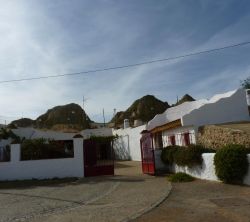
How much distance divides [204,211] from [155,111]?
2012 inches

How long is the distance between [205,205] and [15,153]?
1287 cm

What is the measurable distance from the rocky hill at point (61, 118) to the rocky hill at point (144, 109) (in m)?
11.4

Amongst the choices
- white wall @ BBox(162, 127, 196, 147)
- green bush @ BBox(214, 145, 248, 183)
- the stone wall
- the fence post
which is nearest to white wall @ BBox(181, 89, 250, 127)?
white wall @ BBox(162, 127, 196, 147)

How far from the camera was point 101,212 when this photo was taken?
10484 mm

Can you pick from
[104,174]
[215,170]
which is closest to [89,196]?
[215,170]

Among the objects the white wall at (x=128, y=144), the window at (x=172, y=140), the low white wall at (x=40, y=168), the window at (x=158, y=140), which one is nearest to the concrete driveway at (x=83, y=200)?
the low white wall at (x=40, y=168)

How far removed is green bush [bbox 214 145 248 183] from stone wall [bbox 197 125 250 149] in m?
3.16

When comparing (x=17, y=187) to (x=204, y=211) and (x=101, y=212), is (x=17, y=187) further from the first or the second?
(x=204, y=211)

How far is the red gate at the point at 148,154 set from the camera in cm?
2017

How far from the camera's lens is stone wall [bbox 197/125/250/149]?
58.8 ft

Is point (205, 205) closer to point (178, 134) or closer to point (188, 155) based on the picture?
point (188, 155)

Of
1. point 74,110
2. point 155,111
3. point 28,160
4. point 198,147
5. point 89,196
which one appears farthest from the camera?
point 74,110

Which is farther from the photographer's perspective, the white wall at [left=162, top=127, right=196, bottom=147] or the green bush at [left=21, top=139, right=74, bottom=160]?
the white wall at [left=162, top=127, right=196, bottom=147]

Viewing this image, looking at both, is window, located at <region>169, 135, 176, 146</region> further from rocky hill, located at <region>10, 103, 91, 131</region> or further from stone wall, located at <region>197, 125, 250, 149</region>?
rocky hill, located at <region>10, 103, 91, 131</region>
